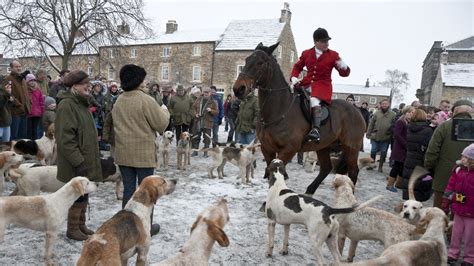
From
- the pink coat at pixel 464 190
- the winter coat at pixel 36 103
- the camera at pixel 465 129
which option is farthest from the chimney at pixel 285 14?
the pink coat at pixel 464 190

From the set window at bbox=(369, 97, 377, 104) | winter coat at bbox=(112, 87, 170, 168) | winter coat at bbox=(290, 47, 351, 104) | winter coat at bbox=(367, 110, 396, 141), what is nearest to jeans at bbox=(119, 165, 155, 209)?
winter coat at bbox=(112, 87, 170, 168)

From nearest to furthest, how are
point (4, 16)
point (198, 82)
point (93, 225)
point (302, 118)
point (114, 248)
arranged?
point (114, 248)
point (93, 225)
point (302, 118)
point (4, 16)
point (198, 82)

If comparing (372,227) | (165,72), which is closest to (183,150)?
(372,227)

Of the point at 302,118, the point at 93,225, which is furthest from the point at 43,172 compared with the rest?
the point at 302,118

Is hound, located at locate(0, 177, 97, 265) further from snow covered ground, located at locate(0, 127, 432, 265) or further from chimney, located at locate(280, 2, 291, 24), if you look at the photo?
chimney, located at locate(280, 2, 291, 24)

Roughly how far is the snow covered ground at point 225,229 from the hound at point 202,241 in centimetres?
147

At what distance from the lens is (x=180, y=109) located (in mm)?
10594

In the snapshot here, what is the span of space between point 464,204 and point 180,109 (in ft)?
26.4

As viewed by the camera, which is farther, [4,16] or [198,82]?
[198,82]

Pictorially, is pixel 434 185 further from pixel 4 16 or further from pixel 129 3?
pixel 4 16

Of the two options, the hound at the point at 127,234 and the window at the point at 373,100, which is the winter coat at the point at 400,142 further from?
the window at the point at 373,100

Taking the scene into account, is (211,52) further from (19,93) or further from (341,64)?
(341,64)

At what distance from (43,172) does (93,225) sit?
1.13 meters

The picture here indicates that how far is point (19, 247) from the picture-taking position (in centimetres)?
426
